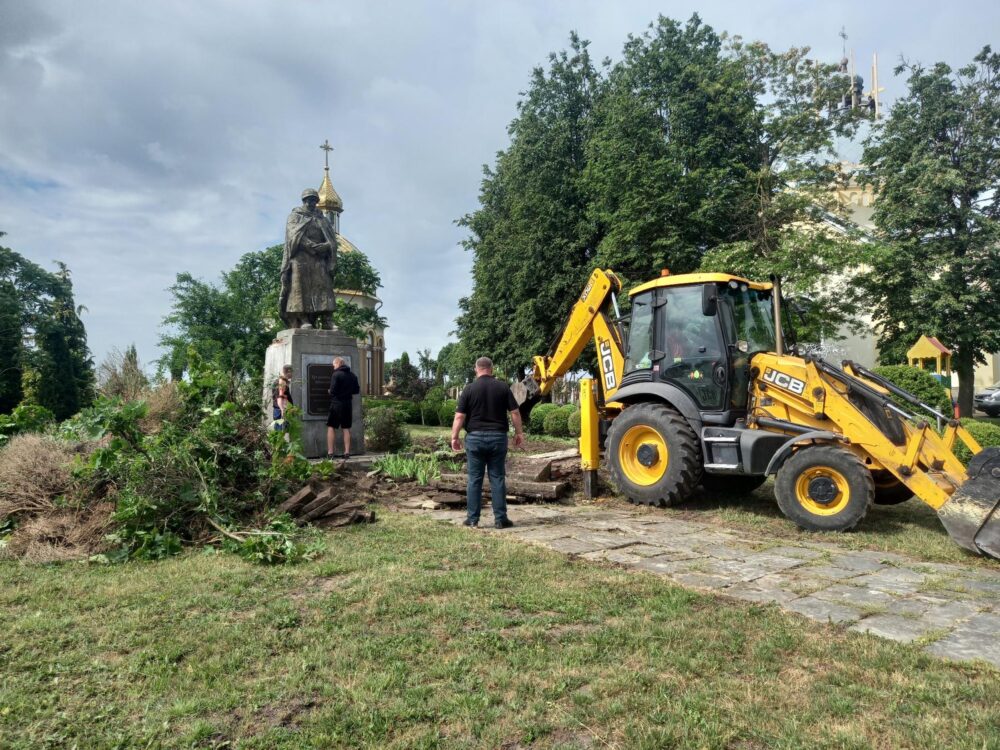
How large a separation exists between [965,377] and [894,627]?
22805mm

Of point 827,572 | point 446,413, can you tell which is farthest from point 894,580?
point 446,413

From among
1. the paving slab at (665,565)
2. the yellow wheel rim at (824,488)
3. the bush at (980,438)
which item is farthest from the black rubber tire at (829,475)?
the bush at (980,438)

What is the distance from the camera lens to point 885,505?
8.02m

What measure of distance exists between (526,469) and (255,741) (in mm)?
6952

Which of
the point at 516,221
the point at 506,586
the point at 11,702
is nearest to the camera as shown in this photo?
the point at 11,702

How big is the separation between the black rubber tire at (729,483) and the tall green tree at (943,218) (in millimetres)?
14119

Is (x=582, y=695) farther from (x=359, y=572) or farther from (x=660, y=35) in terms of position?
(x=660, y=35)

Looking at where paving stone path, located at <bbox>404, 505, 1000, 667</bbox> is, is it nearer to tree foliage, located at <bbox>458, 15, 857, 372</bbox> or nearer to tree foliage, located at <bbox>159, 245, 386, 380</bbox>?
tree foliage, located at <bbox>458, 15, 857, 372</bbox>

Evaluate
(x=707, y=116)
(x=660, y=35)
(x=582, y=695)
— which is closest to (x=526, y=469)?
(x=582, y=695)

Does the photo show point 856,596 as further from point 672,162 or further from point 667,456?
point 672,162

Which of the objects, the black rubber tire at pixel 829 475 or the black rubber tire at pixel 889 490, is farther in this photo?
the black rubber tire at pixel 889 490

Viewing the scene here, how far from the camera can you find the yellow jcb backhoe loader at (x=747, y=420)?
21.1ft

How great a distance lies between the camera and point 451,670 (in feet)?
10.5

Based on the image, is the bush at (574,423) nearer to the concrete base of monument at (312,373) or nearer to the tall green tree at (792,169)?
the tall green tree at (792,169)
